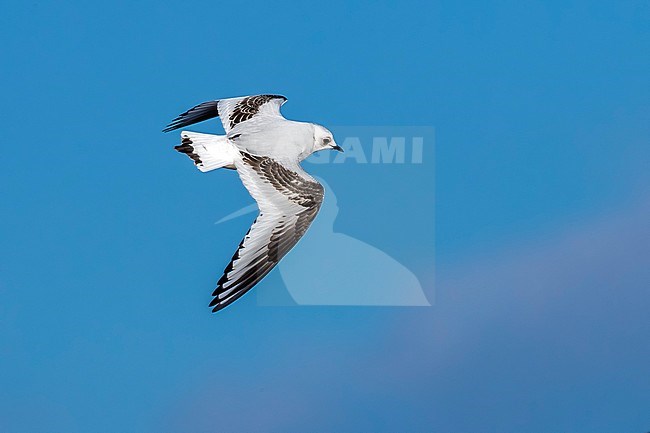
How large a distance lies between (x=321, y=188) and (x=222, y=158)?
416 mm

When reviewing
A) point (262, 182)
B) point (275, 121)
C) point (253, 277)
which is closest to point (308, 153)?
point (275, 121)

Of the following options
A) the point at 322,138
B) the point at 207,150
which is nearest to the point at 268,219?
the point at 207,150

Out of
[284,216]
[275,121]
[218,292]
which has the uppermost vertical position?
[275,121]

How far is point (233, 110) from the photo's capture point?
4.44 metres

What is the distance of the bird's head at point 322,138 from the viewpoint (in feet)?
14.1

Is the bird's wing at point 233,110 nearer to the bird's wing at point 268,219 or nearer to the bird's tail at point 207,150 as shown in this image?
the bird's tail at point 207,150

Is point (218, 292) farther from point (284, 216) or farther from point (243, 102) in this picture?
point (243, 102)

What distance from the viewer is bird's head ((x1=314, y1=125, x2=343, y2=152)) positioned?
430 centimetres

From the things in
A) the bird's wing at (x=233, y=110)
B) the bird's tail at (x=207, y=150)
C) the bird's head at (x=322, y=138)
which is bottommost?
the bird's tail at (x=207, y=150)

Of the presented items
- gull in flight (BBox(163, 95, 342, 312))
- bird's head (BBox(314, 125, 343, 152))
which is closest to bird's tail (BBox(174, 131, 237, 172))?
gull in flight (BBox(163, 95, 342, 312))

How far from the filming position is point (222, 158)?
397cm

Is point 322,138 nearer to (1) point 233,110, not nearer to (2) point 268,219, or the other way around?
(1) point 233,110

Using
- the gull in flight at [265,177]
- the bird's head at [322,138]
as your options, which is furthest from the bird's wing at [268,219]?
the bird's head at [322,138]

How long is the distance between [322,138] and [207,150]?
0.53 m
